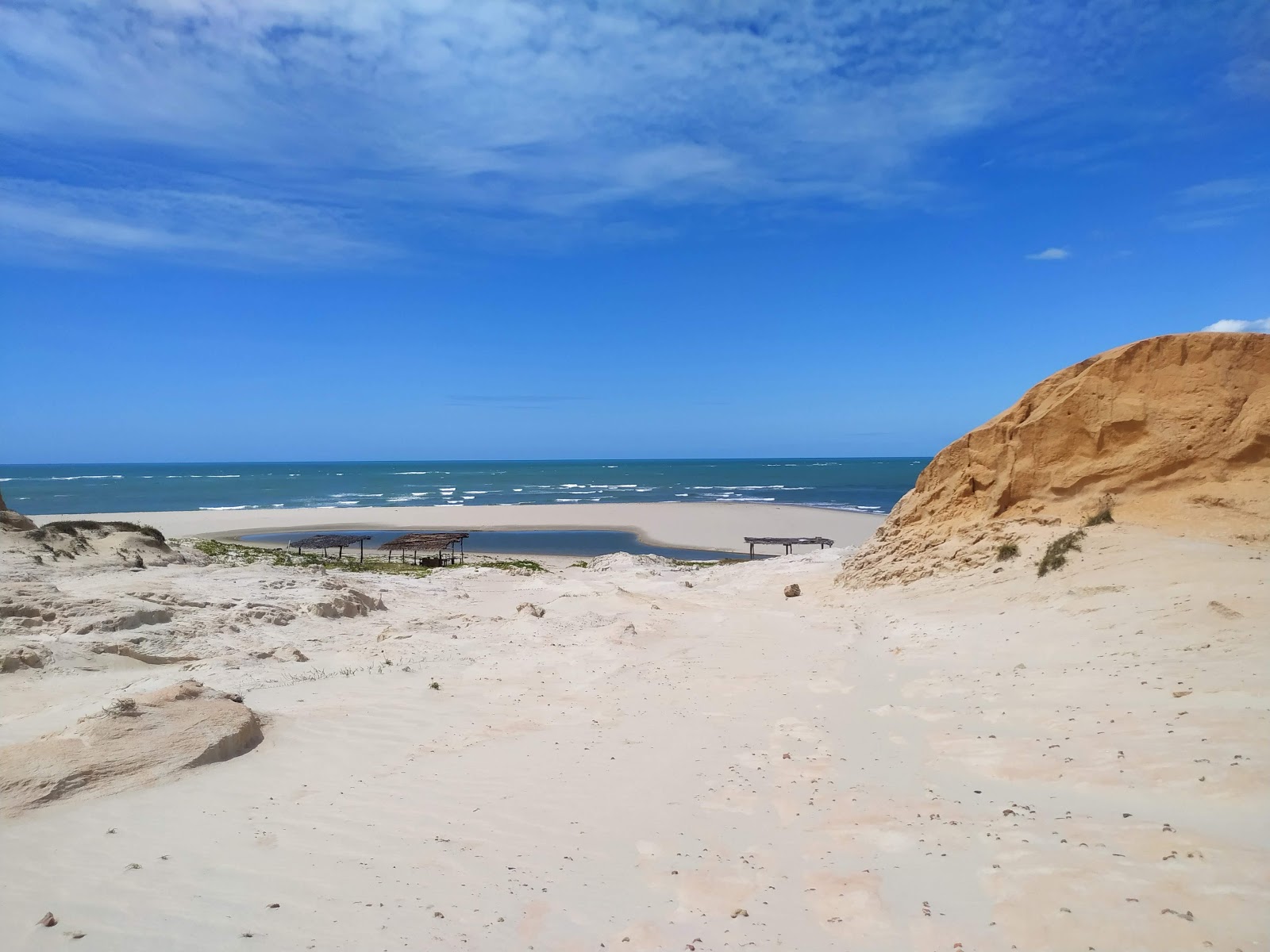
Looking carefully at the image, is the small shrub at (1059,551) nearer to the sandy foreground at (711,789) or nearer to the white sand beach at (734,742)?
the white sand beach at (734,742)

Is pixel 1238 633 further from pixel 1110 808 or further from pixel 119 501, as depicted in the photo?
pixel 119 501

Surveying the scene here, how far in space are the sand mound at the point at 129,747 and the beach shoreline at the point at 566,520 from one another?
1286 inches

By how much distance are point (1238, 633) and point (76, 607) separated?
14768 mm

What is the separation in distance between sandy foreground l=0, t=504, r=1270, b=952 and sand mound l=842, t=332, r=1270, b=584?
→ 1.62m

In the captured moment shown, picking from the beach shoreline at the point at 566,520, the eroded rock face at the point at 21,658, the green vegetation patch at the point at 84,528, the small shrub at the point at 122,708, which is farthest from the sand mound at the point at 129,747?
the beach shoreline at the point at 566,520

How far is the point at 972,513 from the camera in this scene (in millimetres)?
15016

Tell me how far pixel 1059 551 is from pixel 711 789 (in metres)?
8.67

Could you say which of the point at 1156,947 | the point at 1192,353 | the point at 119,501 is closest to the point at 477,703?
the point at 1156,947

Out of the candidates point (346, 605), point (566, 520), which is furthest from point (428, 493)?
point (346, 605)

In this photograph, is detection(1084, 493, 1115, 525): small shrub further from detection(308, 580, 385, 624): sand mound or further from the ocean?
the ocean

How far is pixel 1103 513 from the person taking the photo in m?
12.6

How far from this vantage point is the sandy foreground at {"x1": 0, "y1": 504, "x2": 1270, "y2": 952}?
12.8 feet

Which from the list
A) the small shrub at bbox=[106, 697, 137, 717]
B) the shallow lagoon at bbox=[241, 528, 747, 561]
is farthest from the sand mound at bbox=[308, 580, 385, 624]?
the shallow lagoon at bbox=[241, 528, 747, 561]

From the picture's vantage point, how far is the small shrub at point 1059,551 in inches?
459
